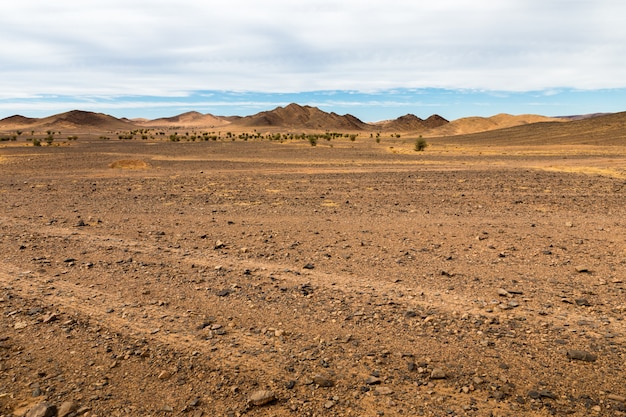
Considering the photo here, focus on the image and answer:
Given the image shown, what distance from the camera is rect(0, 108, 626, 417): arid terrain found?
4.05 metres

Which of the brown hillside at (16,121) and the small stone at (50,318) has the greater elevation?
the brown hillside at (16,121)

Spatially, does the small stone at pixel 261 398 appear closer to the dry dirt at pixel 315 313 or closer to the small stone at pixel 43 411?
the dry dirt at pixel 315 313

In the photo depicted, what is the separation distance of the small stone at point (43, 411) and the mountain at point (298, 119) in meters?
168

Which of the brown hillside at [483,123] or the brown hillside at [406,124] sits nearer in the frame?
the brown hillside at [483,123]

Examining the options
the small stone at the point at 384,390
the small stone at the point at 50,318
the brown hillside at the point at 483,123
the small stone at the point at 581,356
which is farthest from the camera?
the brown hillside at the point at 483,123

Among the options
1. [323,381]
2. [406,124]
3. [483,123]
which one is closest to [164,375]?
[323,381]

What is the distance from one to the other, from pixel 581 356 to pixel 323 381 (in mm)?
2543

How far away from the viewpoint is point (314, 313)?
5.58 m

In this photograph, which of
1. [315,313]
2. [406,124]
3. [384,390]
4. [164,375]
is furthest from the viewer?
[406,124]

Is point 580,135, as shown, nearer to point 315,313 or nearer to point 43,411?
point 315,313

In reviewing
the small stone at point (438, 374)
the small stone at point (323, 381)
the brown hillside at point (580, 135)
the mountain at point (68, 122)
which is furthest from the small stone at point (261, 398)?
the mountain at point (68, 122)

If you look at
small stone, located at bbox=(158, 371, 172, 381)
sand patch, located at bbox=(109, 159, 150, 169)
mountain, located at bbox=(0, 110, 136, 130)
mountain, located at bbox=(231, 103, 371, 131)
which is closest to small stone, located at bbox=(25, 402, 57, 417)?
small stone, located at bbox=(158, 371, 172, 381)

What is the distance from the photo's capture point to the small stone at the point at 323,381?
418 cm

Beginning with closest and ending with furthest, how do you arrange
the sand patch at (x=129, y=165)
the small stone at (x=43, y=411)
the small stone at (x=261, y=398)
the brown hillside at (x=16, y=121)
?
the small stone at (x=43, y=411)
the small stone at (x=261, y=398)
the sand patch at (x=129, y=165)
the brown hillside at (x=16, y=121)
